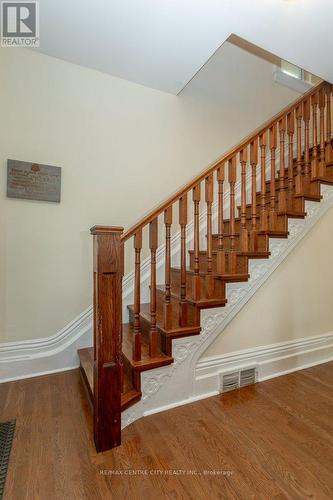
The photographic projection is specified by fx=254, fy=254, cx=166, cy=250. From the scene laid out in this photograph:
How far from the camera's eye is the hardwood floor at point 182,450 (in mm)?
1231

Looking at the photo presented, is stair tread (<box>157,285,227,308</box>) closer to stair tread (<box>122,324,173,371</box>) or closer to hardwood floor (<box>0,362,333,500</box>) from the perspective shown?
stair tread (<box>122,324,173,371</box>)

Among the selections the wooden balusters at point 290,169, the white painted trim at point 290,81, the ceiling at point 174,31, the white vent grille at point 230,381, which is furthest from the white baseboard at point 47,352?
the white painted trim at point 290,81

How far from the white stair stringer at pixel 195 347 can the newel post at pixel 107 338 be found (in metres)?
A: 0.19

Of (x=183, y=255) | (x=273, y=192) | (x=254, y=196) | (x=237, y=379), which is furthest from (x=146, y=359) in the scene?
(x=273, y=192)

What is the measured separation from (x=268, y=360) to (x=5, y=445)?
6.75 feet

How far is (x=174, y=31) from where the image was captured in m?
2.06

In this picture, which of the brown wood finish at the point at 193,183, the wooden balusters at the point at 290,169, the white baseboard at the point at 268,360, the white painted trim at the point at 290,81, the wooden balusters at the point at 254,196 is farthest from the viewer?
the white painted trim at the point at 290,81

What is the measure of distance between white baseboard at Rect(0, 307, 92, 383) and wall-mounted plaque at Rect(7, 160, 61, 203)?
1153 millimetres

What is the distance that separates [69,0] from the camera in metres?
1.80

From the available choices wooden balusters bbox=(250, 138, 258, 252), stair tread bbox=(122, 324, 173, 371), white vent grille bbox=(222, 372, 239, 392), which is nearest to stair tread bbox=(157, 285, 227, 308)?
stair tread bbox=(122, 324, 173, 371)

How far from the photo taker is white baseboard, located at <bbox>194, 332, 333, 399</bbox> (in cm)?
203

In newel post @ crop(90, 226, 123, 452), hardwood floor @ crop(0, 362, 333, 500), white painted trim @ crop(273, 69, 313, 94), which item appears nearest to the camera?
hardwood floor @ crop(0, 362, 333, 500)

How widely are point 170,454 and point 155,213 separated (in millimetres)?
1432

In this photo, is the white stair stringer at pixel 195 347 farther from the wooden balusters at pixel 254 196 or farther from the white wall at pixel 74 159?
the white wall at pixel 74 159
